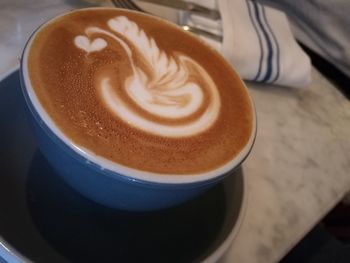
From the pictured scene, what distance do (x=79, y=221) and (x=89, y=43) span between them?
159mm

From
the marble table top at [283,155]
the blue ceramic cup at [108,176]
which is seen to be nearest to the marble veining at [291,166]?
the marble table top at [283,155]

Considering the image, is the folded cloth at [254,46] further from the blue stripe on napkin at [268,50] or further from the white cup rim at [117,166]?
the white cup rim at [117,166]

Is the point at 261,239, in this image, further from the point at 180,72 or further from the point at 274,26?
the point at 274,26

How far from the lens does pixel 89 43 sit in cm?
39

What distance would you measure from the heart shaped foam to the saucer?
0.32ft

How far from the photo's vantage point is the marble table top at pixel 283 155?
17.8 inches

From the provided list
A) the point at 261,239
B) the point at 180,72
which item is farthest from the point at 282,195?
the point at 180,72

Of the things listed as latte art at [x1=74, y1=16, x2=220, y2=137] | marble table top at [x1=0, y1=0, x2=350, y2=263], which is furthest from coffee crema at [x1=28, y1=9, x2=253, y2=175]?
marble table top at [x1=0, y1=0, x2=350, y2=263]

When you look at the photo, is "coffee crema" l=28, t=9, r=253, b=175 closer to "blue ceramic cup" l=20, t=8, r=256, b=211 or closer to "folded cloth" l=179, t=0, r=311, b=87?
"blue ceramic cup" l=20, t=8, r=256, b=211

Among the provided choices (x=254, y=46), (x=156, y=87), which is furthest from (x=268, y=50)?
(x=156, y=87)

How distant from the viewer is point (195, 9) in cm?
61

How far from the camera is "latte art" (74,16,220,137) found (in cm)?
35

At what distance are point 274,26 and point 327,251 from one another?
332 mm

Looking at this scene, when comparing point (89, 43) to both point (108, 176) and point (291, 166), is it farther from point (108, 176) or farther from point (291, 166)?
point (291, 166)
